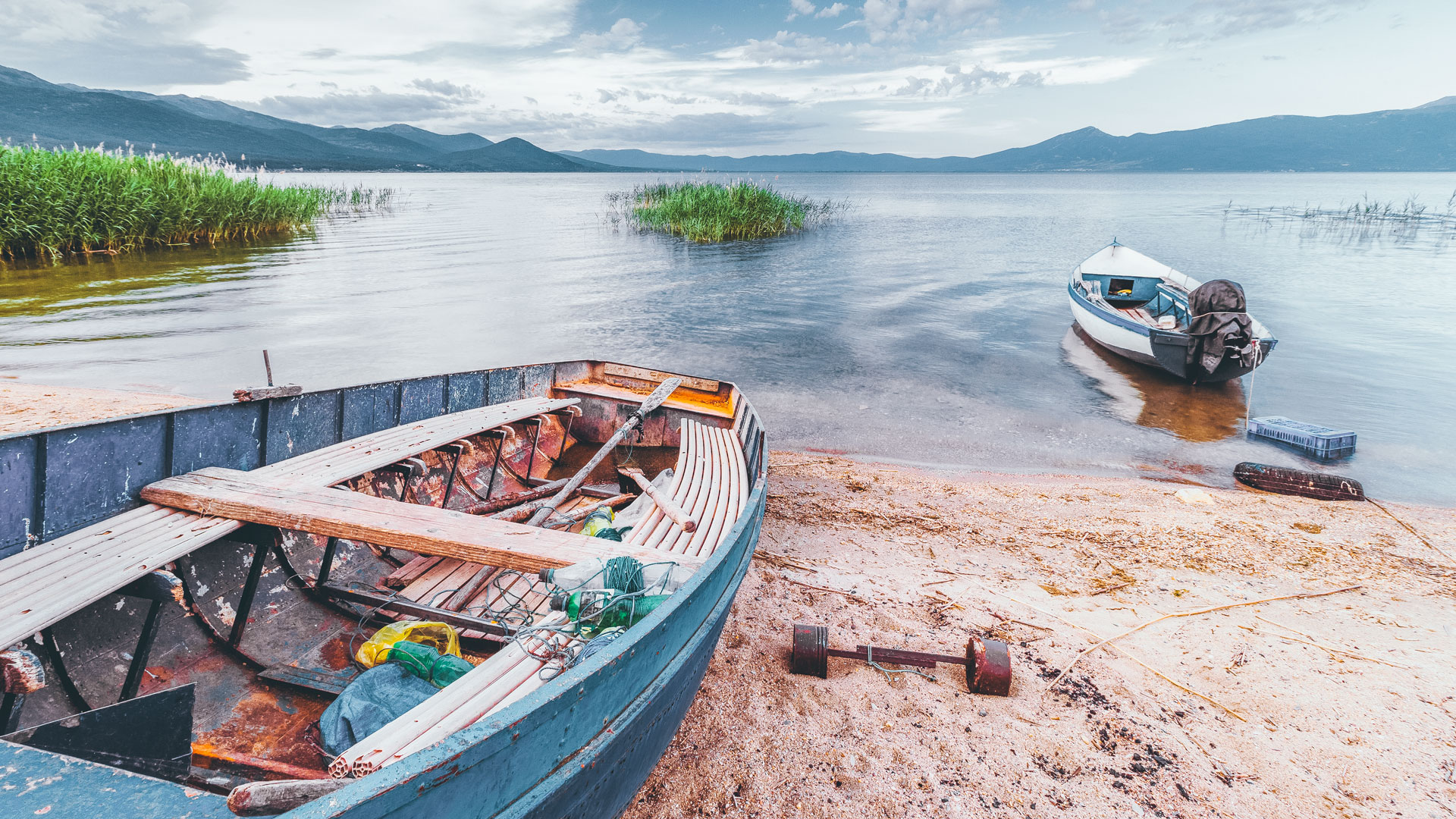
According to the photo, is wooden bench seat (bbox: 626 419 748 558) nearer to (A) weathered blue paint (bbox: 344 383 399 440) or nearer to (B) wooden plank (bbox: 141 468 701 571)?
(B) wooden plank (bbox: 141 468 701 571)

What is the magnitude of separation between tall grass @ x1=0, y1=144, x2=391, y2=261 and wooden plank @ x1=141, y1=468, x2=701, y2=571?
747 inches

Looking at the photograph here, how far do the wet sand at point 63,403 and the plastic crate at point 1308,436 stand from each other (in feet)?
44.7

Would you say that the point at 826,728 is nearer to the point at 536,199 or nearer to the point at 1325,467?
the point at 1325,467

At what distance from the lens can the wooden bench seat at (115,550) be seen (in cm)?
261

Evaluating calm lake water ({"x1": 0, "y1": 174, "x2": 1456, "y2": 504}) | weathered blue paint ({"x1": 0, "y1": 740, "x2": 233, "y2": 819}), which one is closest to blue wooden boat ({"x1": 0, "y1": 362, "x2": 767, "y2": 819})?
weathered blue paint ({"x1": 0, "y1": 740, "x2": 233, "y2": 819})

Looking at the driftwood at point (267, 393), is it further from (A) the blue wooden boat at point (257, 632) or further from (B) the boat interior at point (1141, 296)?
(B) the boat interior at point (1141, 296)

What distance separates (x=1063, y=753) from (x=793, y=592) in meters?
2.07

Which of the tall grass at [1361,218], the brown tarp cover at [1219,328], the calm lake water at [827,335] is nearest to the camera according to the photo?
the calm lake water at [827,335]

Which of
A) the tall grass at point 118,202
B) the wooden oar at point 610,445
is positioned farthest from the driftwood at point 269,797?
the tall grass at point 118,202

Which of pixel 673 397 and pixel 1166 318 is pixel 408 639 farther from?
pixel 1166 318

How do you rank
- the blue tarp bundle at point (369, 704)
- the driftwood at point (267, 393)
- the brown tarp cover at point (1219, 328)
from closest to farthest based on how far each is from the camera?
the blue tarp bundle at point (369, 704), the driftwood at point (267, 393), the brown tarp cover at point (1219, 328)

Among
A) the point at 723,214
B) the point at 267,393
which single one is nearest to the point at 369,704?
the point at 267,393

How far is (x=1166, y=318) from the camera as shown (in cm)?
1411

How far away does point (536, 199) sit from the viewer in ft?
221
